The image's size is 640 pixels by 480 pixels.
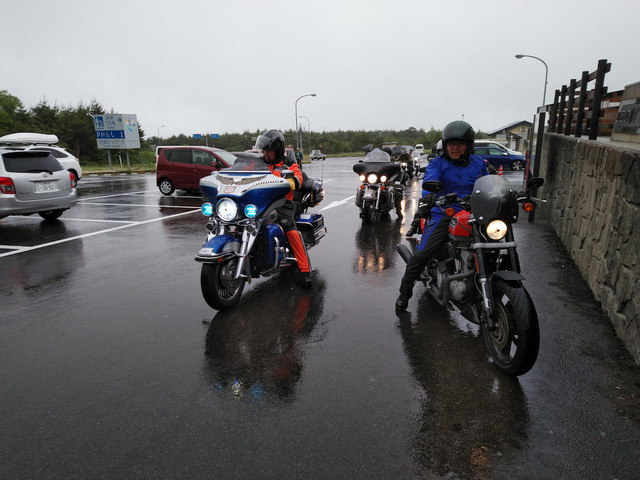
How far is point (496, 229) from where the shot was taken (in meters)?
3.21

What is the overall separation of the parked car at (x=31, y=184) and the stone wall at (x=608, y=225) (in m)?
10.1

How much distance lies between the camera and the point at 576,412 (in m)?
2.81

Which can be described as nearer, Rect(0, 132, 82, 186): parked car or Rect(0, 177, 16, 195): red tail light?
Rect(0, 177, 16, 195): red tail light

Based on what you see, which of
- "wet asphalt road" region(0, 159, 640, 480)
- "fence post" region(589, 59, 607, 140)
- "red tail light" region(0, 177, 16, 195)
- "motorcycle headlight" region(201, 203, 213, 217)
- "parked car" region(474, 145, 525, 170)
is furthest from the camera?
"parked car" region(474, 145, 525, 170)

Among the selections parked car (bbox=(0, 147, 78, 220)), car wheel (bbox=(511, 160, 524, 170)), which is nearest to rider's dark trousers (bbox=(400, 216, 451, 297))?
parked car (bbox=(0, 147, 78, 220))

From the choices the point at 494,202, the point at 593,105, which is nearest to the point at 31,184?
the point at 494,202

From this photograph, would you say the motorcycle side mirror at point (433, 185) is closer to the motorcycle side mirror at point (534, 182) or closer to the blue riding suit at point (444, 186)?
the blue riding suit at point (444, 186)

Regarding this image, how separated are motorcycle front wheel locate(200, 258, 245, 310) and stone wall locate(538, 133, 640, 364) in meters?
3.69

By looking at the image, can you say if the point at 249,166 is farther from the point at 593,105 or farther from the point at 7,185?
the point at 7,185

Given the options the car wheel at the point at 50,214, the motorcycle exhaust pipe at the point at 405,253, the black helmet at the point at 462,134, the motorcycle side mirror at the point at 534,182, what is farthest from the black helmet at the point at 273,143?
the car wheel at the point at 50,214

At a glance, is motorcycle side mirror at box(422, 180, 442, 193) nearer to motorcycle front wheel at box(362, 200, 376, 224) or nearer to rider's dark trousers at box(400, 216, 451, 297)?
rider's dark trousers at box(400, 216, 451, 297)

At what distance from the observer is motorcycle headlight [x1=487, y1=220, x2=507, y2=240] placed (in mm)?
3189

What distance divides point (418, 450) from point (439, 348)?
1.37 metres

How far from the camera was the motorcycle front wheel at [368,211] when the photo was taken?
372 inches
